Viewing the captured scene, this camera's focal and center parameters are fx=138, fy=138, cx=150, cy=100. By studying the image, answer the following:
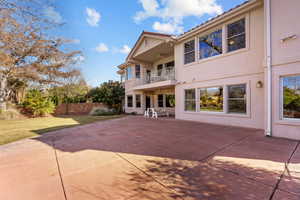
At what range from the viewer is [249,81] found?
7.21 metres

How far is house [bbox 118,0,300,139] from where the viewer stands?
5.43 m

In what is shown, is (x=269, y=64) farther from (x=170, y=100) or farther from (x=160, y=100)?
(x=160, y=100)

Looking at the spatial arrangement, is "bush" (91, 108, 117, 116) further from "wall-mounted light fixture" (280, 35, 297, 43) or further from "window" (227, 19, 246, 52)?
"wall-mounted light fixture" (280, 35, 297, 43)

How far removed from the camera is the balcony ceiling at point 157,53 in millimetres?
12177

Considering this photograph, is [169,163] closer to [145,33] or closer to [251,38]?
[251,38]

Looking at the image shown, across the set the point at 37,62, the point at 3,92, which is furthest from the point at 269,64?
the point at 3,92

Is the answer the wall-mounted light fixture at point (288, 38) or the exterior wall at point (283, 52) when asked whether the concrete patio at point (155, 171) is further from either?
the wall-mounted light fixture at point (288, 38)

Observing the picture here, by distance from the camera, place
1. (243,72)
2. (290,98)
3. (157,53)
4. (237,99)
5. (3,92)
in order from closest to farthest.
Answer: (290,98) → (243,72) → (237,99) → (157,53) → (3,92)

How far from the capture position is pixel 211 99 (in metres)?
→ 9.02

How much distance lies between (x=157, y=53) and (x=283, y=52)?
9.98 meters

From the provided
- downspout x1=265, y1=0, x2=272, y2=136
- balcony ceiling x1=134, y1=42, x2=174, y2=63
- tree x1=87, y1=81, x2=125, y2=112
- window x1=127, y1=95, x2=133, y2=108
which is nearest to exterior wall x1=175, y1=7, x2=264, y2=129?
downspout x1=265, y1=0, x2=272, y2=136

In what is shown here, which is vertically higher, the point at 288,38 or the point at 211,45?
the point at 211,45

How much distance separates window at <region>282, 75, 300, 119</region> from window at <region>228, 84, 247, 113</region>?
189 cm

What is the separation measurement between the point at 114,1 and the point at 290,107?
12202 millimetres
